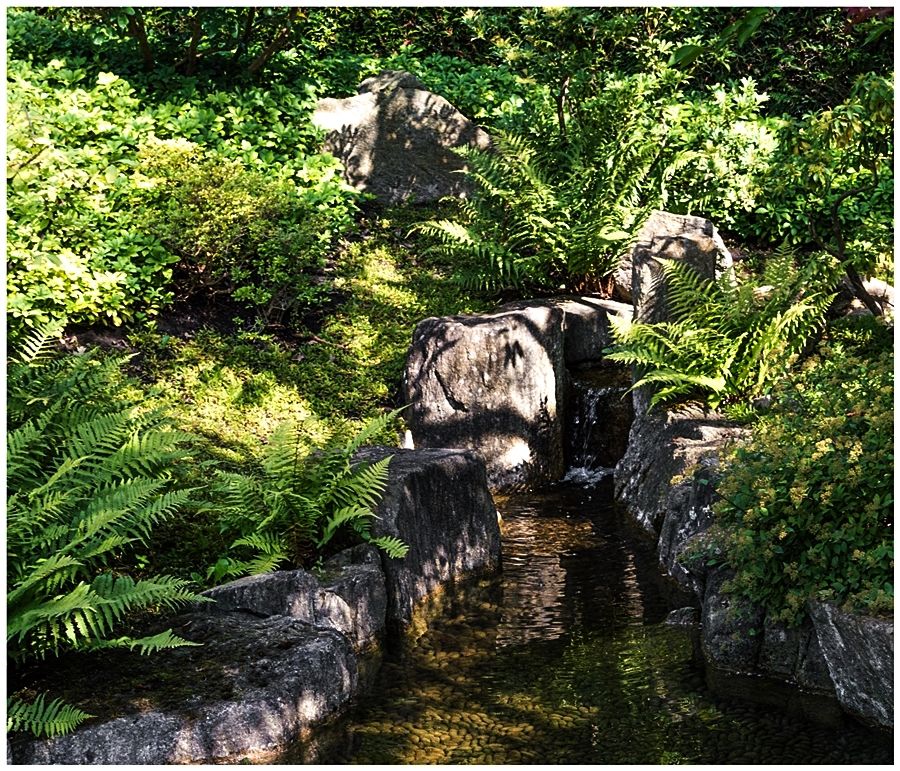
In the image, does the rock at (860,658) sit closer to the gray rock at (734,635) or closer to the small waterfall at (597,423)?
the gray rock at (734,635)

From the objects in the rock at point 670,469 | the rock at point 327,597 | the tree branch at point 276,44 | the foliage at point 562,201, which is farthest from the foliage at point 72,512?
the tree branch at point 276,44

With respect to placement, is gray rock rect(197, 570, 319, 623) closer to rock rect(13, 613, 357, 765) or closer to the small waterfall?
rock rect(13, 613, 357, 765)

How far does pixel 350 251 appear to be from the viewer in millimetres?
10906

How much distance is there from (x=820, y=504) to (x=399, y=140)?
8377mm

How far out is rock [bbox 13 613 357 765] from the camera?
4.10 m

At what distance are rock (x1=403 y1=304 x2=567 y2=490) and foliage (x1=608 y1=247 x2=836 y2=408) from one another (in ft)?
3.10

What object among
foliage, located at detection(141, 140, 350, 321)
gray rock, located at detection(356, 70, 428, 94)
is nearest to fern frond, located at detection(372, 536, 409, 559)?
foliage, located at detection(141, 140, 350, 321)

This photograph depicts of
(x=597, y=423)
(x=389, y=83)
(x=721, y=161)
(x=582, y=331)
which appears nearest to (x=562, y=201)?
(x=582, y=331)

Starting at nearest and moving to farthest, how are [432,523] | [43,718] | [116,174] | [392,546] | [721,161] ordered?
[43,718] < [392,546] < [432,523] < [116,174] < [721,161]

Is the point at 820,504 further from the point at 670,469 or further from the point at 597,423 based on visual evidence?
the point at 597,423

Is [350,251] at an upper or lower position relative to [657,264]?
upper

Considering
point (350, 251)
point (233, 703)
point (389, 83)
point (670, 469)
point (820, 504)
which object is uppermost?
point (389, 83)

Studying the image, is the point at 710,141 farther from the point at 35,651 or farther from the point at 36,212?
the point at 35,651

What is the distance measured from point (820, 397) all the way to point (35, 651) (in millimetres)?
4416
